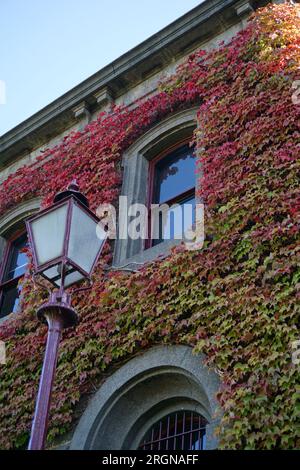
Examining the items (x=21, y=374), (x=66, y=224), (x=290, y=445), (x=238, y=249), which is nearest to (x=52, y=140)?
(x=21, y=374)

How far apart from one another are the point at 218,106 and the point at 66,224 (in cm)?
436

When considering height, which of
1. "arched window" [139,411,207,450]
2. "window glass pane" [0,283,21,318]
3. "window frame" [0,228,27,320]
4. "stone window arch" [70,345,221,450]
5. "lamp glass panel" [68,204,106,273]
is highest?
"window frame" [0,228,27,320]

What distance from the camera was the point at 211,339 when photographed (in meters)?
7.36

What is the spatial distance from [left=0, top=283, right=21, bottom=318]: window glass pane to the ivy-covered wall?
3.62 ft

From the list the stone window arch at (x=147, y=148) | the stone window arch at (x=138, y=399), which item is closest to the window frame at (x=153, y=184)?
the stone window arch at (x=147, y=148)

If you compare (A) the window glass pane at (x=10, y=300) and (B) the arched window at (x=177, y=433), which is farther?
(A) the window glass pane at (x=10, y=300)

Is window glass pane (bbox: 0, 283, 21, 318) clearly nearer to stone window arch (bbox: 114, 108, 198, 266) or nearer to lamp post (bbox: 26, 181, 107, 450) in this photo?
stone window arch (bbox: 114, 108, 198, 266)

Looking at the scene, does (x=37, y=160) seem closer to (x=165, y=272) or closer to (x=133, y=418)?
(x=165, y=272)

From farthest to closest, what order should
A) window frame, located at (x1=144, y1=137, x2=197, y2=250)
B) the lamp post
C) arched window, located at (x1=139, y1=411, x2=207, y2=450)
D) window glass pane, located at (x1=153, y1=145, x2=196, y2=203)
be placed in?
1. window glass pane, located at (x1=153, y1=145, x2=196, y2=203)
2. window frame, located at (x1=144, y1=137, x2=197, y2=250)
3. arched window, located at (x1=139, y1=411, x2=207, y2=450)
4. the lamp post

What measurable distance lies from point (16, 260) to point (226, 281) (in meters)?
5.73

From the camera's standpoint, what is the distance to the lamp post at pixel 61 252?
6.04 metres

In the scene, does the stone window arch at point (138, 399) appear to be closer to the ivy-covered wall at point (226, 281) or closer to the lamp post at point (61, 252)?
the ivy-covered wall at point (226, 281)

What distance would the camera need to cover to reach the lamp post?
6.04 meters

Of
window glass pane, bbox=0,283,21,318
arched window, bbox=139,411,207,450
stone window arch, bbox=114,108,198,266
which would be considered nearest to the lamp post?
arched window, bbox=139,411,207,450
